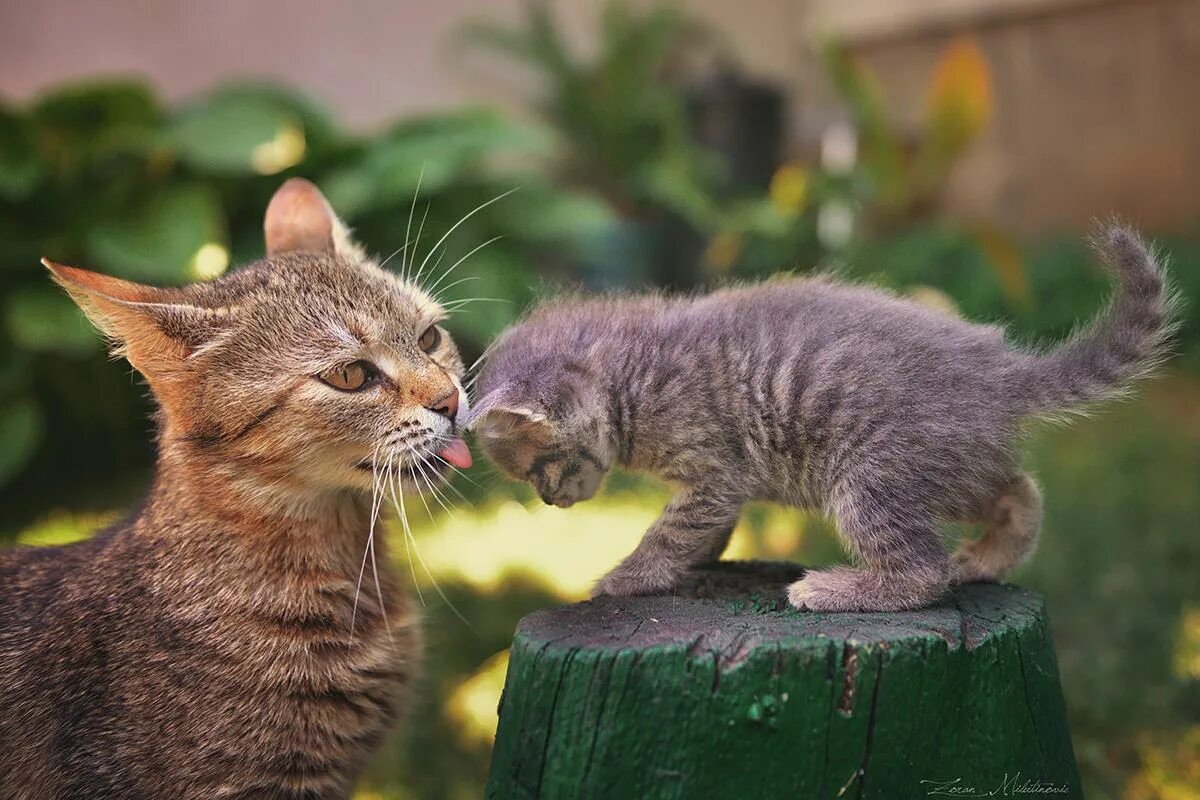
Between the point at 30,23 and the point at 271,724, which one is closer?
the point at 271,724

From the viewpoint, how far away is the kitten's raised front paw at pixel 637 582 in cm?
238

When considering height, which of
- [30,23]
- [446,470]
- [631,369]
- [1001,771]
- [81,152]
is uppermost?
[30,23]

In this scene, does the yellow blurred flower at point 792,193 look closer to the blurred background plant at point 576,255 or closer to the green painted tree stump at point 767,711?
the blurred background plant at point 576,255

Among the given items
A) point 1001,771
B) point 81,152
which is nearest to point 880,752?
point 1001,771

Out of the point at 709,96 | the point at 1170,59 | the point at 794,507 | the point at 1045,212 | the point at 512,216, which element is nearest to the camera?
the point at 794,507

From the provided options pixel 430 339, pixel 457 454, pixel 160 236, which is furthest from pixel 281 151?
pixel 457 454

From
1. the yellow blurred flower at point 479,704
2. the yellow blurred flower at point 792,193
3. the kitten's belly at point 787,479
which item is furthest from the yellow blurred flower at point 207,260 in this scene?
the yellow blurred flower at point 792,193

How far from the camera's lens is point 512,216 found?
21.7 feet

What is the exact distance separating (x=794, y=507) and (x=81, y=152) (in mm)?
5021

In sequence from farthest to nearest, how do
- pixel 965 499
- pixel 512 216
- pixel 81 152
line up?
pixel 512 216 < pixel 81 152 < pixel 965 499

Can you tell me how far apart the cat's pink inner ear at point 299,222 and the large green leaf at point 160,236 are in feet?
7.81

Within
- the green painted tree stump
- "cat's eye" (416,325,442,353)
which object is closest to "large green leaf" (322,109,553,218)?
"cat's eye" (416,325,442,353)

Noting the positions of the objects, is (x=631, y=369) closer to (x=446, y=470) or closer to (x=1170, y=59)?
(x=446, y=470)

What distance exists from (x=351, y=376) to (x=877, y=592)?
4.23ft
